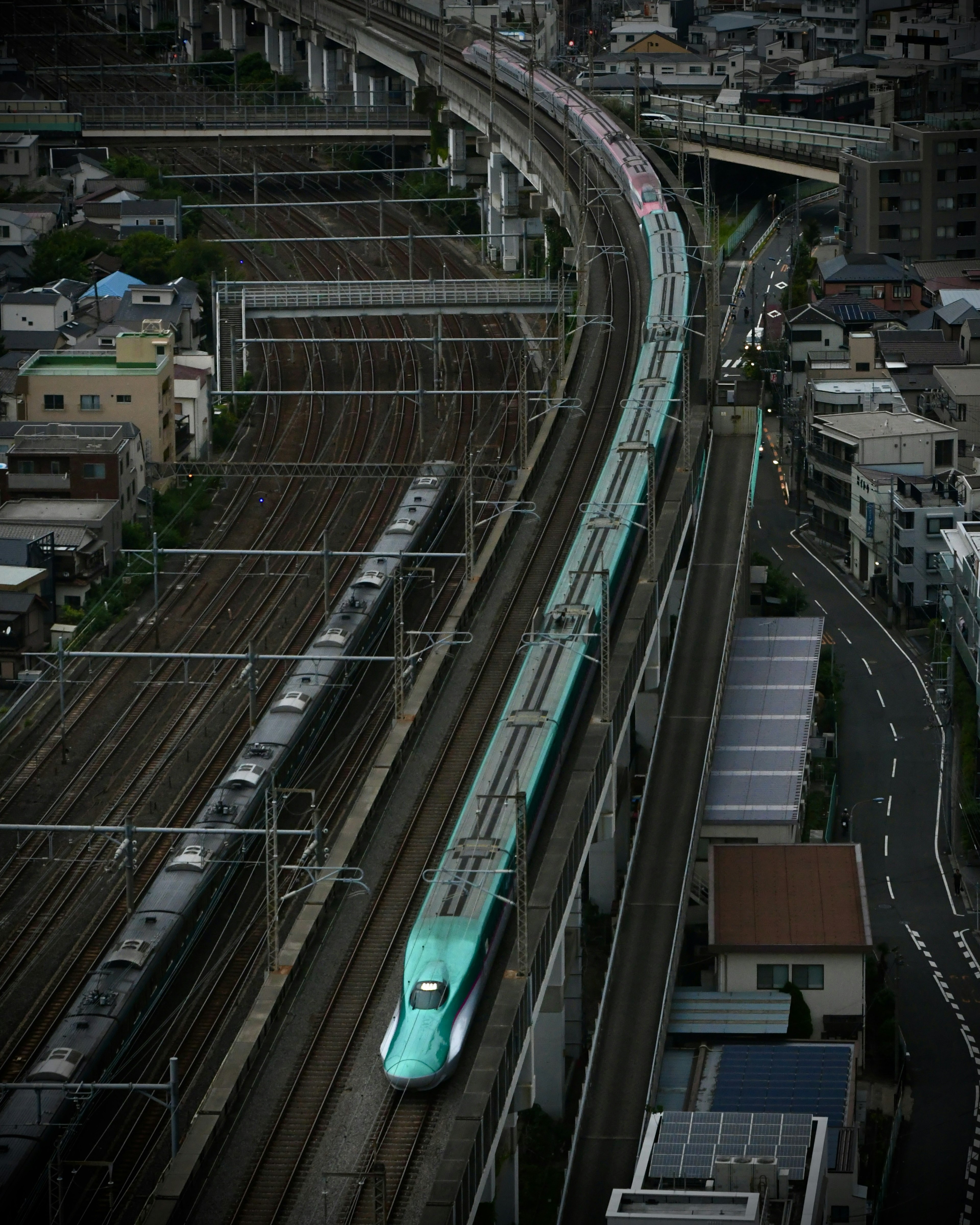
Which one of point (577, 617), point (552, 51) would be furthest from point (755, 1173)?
point (552, 51)

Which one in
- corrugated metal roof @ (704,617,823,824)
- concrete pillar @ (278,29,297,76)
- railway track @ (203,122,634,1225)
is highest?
concrete pillar @ (278,29,297,76)

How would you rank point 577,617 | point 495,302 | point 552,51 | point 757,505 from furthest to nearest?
1. point 552,51
2. point 495,302
3. point 757,505
4. point 577,617

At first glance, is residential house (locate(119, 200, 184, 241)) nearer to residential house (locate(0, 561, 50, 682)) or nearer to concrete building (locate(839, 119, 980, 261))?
concrete building (locate(839, 119, 980, 261))

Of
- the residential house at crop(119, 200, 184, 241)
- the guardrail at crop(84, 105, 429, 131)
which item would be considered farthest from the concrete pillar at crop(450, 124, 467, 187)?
the residential house at crop(119, 200, 184, 241)

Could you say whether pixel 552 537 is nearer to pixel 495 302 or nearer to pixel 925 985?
pixel 925 985

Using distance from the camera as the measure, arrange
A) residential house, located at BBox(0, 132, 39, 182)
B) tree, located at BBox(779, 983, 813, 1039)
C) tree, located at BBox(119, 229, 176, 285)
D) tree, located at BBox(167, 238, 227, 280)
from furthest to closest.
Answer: residential house, located at BBox(0, 132, 39, 182)
tree, located at BBox(119, 229, 176, 285)
tree, located at BBox(167, 238, 227, 280)
tree, located at BBox(779, 983, 813, 1039)

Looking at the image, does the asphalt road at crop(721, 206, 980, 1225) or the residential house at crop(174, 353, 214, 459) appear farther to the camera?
the residential house at crop(174, 353, 214, 459)
